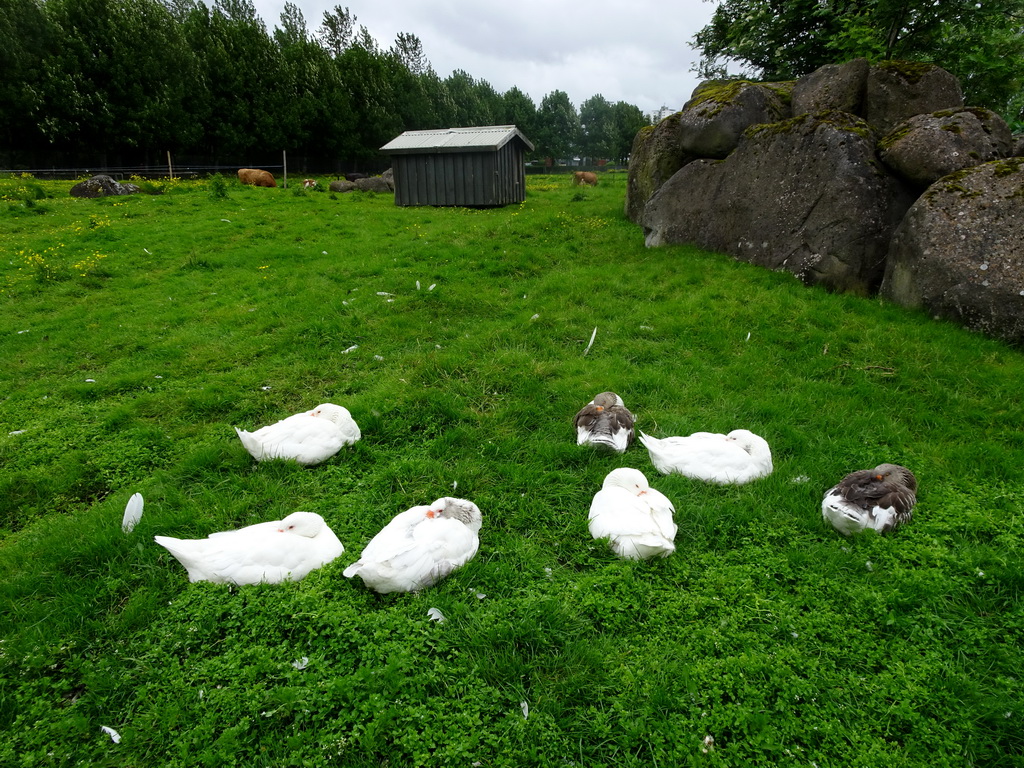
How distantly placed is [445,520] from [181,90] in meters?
39.2

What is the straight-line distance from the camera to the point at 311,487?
446cm

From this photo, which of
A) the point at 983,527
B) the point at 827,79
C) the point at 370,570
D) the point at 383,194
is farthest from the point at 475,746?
the point at 383,194

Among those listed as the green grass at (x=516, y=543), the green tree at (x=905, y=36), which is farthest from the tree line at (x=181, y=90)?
the green tree at (x=905, y=36)

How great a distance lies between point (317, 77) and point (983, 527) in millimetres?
45843

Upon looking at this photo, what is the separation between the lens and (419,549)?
11.3 ft

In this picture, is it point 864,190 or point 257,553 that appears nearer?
point 257,553

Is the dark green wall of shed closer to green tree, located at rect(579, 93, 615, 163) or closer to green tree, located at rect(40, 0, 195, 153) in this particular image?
green tree, located at rect(40, 0, 195, 153)

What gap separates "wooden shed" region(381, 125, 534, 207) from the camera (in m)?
19.1

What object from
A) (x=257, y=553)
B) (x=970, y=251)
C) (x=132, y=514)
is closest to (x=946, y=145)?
(x=970, y=251)

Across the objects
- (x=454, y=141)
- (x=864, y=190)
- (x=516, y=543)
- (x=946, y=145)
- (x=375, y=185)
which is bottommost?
(x=516, y=543)

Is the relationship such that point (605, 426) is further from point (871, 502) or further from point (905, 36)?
point (905, 36)

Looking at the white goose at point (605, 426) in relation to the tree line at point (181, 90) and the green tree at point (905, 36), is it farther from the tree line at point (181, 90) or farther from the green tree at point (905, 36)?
the tree line at point (181, 90)

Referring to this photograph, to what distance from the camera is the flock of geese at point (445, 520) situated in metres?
3.37

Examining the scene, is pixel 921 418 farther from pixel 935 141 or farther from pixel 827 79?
pixel 827 79
